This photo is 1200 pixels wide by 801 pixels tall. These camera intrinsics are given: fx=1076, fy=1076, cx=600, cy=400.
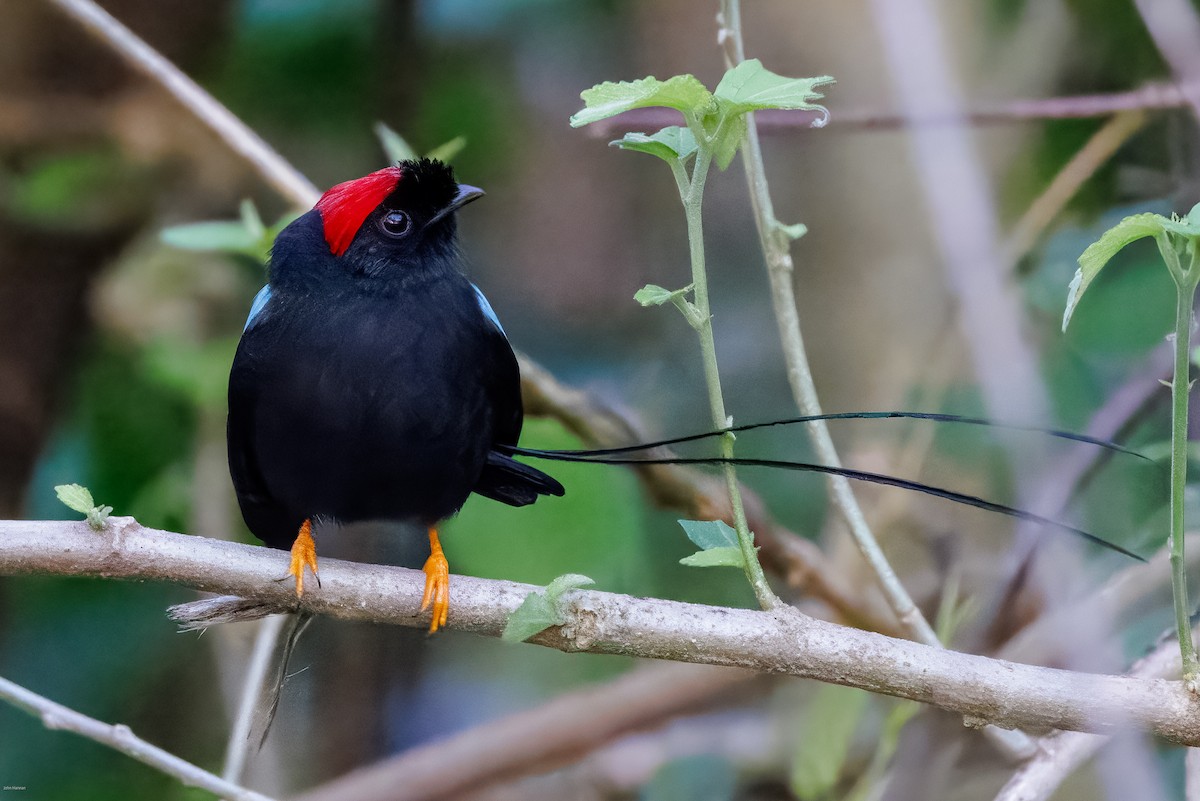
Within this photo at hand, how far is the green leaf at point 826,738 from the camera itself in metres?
2.24

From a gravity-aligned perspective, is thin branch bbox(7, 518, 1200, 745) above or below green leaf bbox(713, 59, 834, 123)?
below

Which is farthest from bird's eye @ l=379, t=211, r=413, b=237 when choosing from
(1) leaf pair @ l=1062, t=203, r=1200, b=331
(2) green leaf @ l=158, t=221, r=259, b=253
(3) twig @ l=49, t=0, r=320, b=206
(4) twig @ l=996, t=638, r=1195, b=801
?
(4) twig @ l=996, t=638, r=1195, b=801

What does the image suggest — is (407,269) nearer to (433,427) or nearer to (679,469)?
(433,427)

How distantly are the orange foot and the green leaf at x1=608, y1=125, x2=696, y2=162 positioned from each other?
0.65 meters

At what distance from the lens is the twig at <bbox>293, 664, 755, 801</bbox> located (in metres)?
2.54

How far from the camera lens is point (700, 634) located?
122 centimetres

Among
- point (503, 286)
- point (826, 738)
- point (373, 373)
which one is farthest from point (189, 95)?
point (826, 738)

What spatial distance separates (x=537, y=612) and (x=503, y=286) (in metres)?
1.81

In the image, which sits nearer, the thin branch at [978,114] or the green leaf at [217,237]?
the green leaf at [217,237]

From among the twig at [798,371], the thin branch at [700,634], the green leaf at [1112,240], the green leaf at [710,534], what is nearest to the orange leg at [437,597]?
the thin branch at [700,634]

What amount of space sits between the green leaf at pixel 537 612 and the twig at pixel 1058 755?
81cm

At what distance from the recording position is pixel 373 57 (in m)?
2.93

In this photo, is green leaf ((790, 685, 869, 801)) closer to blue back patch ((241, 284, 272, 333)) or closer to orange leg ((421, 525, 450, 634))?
orange leg ((421, 525, 450, 634))

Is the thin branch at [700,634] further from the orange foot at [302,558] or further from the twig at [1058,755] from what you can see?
the twig at [1058,755]
